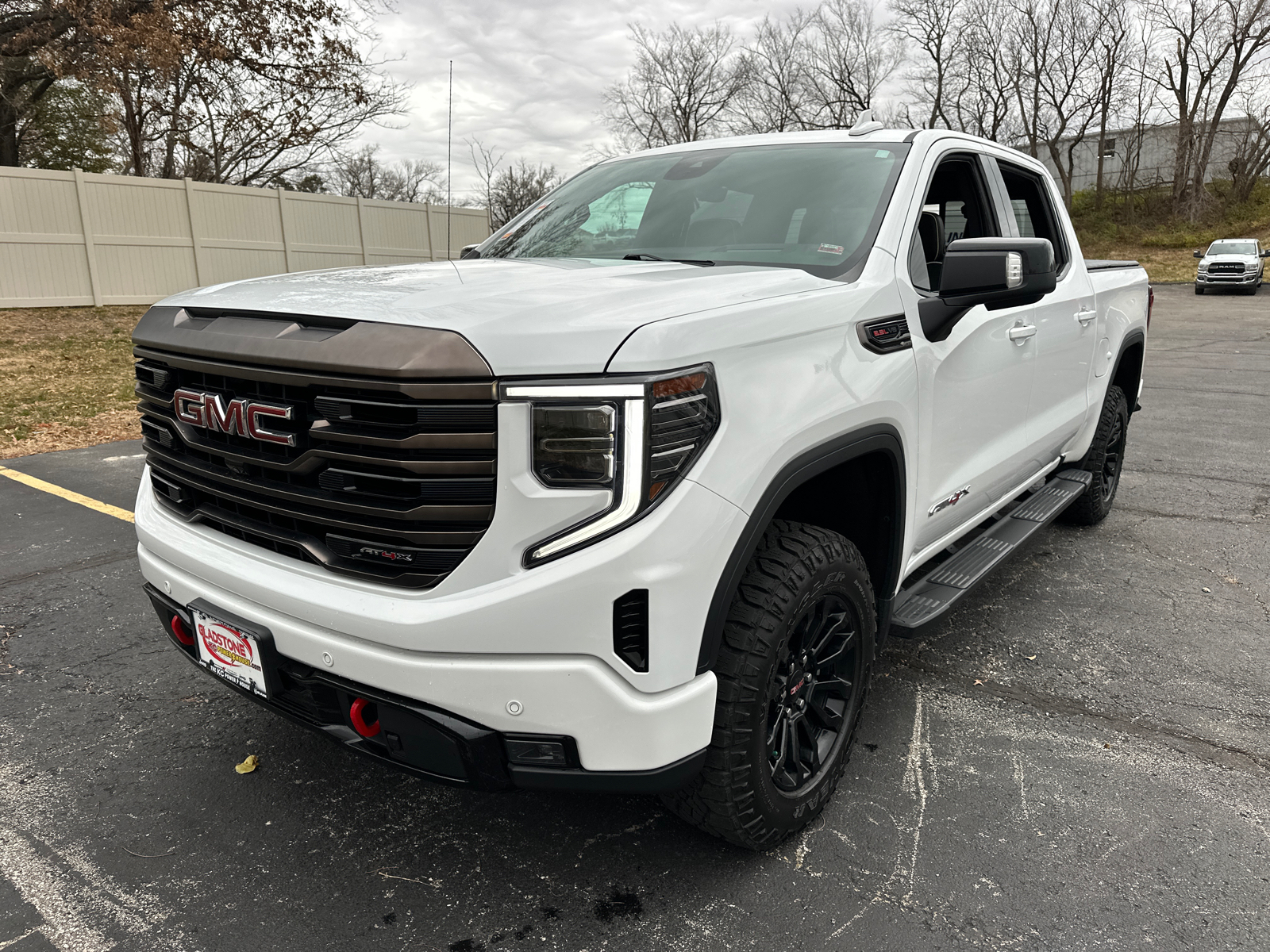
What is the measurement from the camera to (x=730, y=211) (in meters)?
3.18

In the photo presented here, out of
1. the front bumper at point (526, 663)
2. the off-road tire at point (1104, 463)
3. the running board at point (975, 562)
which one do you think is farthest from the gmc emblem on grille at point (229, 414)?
the off-road tire at point (1104, 463)

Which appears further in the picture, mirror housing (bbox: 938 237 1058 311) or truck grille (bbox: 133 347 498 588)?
mirror housing (bbox: 938 237 1058 311)

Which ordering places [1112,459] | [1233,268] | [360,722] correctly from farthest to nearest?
[1233,268] → [1112,459] → [360,722]

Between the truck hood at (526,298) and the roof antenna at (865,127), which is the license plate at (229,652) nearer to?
the truck hood at (526,298)

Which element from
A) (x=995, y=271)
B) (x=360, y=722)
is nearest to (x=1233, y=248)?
(x=995, y=271)

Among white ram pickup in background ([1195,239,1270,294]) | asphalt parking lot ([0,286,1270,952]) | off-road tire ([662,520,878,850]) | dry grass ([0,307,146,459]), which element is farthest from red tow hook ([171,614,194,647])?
white ram pickup in background ([1195,239,1270,294])

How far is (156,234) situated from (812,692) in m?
19.8

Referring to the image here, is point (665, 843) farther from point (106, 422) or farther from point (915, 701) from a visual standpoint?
point (106, 422)

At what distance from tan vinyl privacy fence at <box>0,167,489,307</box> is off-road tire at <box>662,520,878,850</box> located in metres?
15.1

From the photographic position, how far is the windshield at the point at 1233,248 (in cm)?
2753

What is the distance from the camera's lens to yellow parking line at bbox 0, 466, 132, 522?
5.75 metres

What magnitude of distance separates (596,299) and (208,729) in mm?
2189

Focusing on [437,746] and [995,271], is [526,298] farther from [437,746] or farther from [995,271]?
[995,271]

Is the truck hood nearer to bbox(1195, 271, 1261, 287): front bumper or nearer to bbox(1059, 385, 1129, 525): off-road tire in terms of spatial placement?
bbox(1059, 385, 1129, 525): off-road tire
